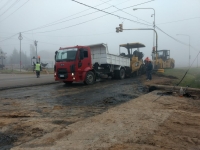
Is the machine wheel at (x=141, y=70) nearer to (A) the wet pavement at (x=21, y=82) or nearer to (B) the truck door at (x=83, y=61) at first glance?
(B) the truck door at (x=83, y=61)

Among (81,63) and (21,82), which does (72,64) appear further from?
(21,82)

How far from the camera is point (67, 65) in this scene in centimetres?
1307

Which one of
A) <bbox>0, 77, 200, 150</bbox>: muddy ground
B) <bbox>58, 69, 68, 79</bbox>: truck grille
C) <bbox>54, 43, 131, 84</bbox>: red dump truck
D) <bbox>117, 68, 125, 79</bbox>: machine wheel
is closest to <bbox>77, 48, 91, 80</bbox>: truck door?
<bbox>54, 43, 131, 84</bbox>: red dump truck

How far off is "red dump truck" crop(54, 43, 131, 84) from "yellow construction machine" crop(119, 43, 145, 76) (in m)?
3.69

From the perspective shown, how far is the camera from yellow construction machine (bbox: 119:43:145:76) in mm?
19547

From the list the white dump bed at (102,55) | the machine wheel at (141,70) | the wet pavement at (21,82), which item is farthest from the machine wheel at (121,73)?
the wet pavement at (21,82)

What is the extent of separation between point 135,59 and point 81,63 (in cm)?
787

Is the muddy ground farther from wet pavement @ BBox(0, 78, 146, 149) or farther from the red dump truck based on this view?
the red dump truck

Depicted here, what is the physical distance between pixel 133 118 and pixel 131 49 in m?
16.1

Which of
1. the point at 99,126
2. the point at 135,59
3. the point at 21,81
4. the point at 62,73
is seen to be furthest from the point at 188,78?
the point at 21,81

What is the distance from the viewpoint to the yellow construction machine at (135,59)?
64.1 ft

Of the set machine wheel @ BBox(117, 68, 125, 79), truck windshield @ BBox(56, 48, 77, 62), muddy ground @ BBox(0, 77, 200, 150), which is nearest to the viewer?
muddy ground @ BBox(0, 77, 200, 150)

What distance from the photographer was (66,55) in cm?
1336

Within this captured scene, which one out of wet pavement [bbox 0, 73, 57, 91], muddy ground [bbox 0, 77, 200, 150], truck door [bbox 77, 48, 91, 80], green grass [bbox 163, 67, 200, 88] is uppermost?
→ truck door [bbox 77, 48, 91, 80]
